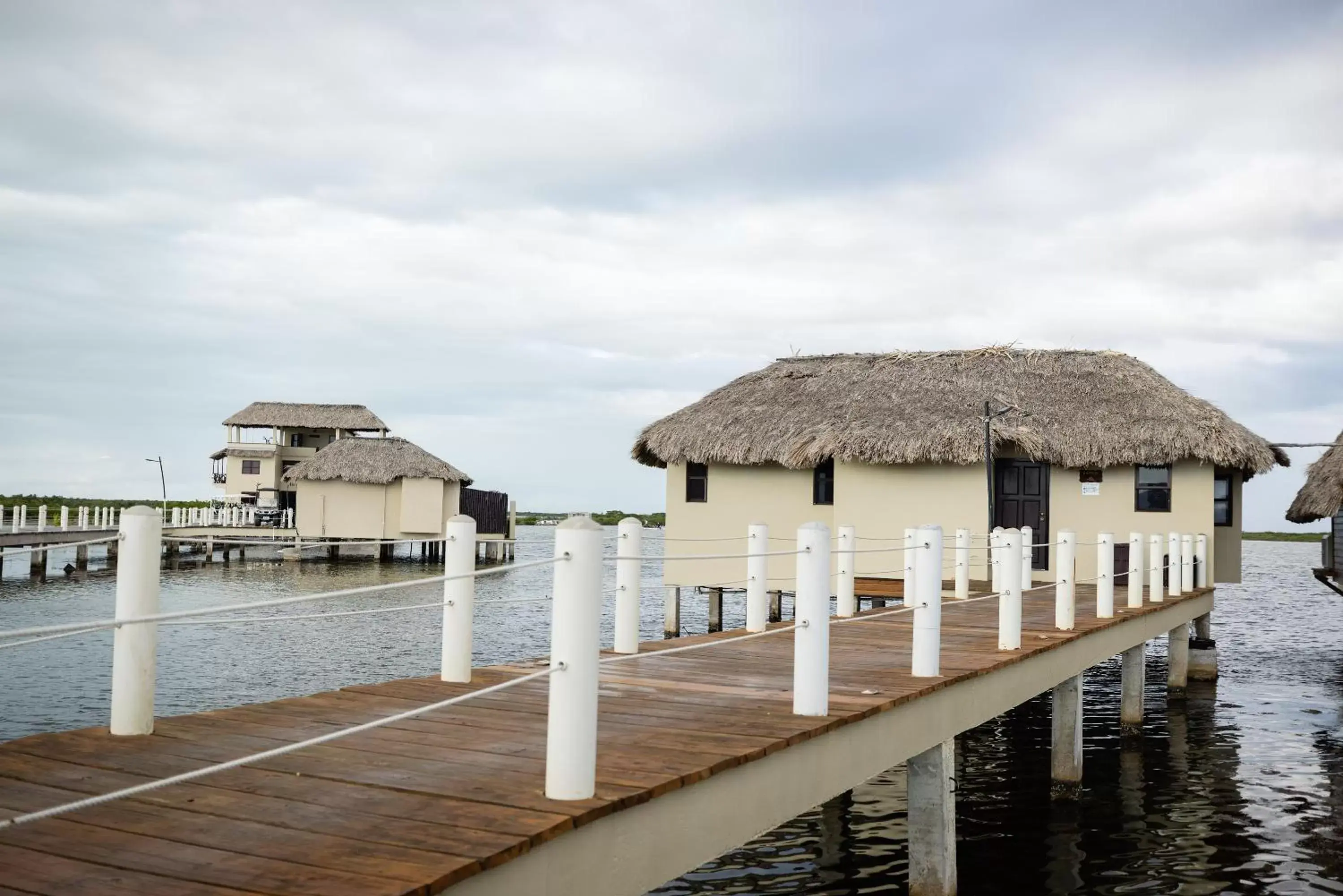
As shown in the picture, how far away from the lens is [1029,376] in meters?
20.4

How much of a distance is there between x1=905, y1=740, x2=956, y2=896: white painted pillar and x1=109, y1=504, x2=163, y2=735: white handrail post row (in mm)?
4240

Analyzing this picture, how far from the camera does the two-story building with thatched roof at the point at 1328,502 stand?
67.6 ft

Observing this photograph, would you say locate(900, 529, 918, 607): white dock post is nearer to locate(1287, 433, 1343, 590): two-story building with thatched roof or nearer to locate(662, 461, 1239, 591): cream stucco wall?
locate(662, 461, 1239, 591): cream stucco wall

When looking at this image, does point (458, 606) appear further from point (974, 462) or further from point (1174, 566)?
point (974, 462)

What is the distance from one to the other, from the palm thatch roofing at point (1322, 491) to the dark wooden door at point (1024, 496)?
5.89 m

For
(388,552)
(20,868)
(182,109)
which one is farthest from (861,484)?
(388,552)

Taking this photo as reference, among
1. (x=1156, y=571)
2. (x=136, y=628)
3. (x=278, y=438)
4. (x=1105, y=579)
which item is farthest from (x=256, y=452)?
(x=136, y=628)

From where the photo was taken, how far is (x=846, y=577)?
10.6 m

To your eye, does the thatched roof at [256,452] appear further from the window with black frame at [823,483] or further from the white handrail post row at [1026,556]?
the white handrail post row at [1026,556]

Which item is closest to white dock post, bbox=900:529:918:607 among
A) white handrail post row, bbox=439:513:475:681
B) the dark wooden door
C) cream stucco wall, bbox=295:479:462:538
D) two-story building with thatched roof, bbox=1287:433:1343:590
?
white handrail post row, bbox=439:513:475:681

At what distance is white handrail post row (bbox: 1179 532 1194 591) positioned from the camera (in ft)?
51.6

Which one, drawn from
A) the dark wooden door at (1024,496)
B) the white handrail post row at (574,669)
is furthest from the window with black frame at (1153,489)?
the white handrail post row at (574,669)

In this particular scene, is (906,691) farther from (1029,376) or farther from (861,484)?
(1029,376)

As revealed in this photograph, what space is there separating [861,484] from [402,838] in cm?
1587
